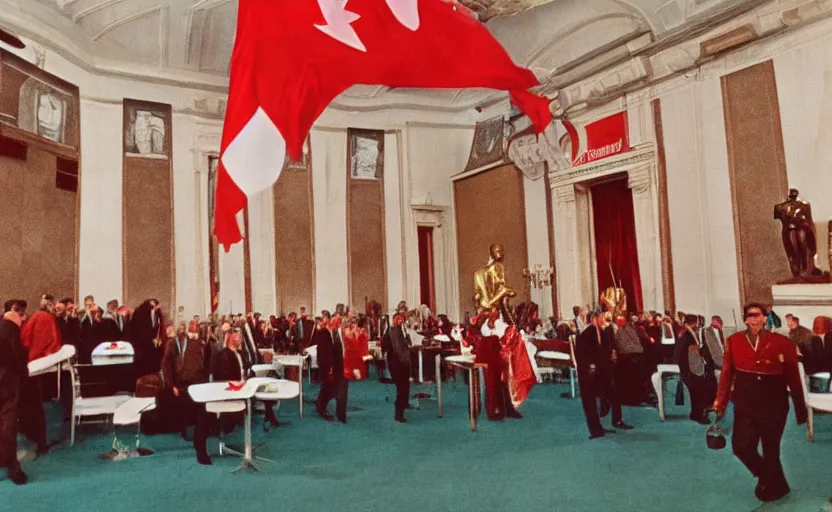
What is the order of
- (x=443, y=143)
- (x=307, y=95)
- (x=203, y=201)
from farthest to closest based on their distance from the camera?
(x=443, y=143)
(x=203, y=201)
(x=307, y=95)

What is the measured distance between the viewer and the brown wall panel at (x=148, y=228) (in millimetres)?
14547

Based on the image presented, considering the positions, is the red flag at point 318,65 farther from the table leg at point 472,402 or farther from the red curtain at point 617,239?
the red curtain at point 617,239

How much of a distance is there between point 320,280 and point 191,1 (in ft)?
25.5

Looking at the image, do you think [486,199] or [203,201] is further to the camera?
[486,199]

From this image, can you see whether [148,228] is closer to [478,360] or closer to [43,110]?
[43,110]

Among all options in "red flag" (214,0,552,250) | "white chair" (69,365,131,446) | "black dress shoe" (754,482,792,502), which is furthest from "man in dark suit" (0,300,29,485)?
"black dress shoe" (754,482,792,502)

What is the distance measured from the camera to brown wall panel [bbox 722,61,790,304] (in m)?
10.8

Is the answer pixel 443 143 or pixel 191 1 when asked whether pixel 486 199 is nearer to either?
pixel 443 143

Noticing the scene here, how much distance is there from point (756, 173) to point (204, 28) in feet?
41.7

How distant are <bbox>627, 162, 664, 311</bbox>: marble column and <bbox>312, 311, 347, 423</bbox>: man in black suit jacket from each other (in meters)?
7.64

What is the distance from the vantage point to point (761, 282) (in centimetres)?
1097

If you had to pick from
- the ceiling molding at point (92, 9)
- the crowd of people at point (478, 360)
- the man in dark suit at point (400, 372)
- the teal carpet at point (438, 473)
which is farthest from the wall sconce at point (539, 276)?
the ceiling molding at point (92, 9)

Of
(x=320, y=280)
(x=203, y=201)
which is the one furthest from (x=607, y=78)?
(x=203, y=201)

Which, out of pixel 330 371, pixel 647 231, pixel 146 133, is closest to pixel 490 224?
pixel 647 231
